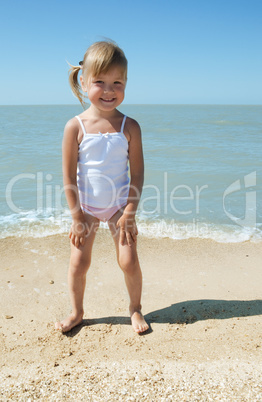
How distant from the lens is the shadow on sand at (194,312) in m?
2.45

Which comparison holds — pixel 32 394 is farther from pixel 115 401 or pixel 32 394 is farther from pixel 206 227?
pixel 206 227

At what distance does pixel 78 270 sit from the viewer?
2.31 m

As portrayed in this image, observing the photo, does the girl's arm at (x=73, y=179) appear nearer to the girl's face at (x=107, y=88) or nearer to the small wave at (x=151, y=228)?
the girl's face at (x=107, y=88)

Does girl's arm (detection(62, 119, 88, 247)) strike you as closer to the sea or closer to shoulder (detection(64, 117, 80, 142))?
shoulder (detection(64, 117, 80, 142))

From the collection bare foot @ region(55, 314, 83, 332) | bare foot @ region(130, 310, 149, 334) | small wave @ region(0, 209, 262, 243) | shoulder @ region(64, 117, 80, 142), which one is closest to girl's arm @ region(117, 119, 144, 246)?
shoulder @ region(64, 117, 80, 142)

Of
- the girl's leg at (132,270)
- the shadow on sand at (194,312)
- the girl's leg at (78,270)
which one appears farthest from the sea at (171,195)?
the girl's leg at (78,270)

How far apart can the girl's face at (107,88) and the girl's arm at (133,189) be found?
0.18 m

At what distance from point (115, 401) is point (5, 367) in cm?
69

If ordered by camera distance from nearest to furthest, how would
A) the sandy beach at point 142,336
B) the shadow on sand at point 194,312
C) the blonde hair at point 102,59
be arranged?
the sandy beach at point 142,336 < the blonde hair at point 102,59 < the shadow on sand at point 194,312

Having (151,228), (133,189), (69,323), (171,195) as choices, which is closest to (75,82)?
(133,189)

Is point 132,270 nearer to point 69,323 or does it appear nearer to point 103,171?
point 69,323

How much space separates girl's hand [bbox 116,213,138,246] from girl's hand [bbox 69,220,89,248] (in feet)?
0.71

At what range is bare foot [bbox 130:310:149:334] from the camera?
7.49 ft

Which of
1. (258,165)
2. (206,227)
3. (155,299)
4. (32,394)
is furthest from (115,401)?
(258,165)
